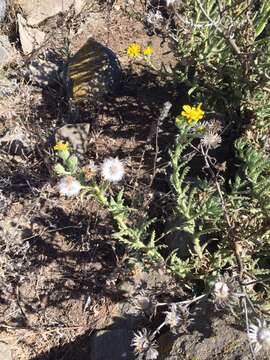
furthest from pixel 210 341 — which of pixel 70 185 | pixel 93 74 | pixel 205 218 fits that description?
pixel 93 74

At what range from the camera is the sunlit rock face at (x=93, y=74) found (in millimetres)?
4105

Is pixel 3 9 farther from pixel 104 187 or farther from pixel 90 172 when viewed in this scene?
pixel 104 187

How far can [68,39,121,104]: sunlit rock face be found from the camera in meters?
4.11

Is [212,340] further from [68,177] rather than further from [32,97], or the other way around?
[32,97]

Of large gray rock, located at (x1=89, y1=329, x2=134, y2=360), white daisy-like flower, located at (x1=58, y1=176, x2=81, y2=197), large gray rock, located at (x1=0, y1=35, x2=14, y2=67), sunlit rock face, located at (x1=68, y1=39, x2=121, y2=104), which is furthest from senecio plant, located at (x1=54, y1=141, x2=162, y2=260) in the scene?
large gray rock, located at (x1=0, y1=35, x2=14, y2=67)

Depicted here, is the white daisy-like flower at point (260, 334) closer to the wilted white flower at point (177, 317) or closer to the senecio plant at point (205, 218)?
the senecio plant at point (205, 218)

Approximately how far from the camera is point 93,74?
13.5ft

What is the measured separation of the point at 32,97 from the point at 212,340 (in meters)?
2.80

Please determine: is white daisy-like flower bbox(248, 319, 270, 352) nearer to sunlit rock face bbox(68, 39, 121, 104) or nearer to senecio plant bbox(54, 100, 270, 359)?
senecio plant bbox(54, 100, 270, 359)

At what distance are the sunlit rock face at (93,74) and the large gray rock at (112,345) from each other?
2.02 meters

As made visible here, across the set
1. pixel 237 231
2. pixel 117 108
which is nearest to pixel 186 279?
pixel 237 231

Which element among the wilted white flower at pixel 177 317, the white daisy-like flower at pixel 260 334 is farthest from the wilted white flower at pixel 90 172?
the white daisy-like flower at pixel 260 334

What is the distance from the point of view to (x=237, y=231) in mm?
2957

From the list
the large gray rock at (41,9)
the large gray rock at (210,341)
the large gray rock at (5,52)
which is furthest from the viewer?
the large gray rock at (41,9)
